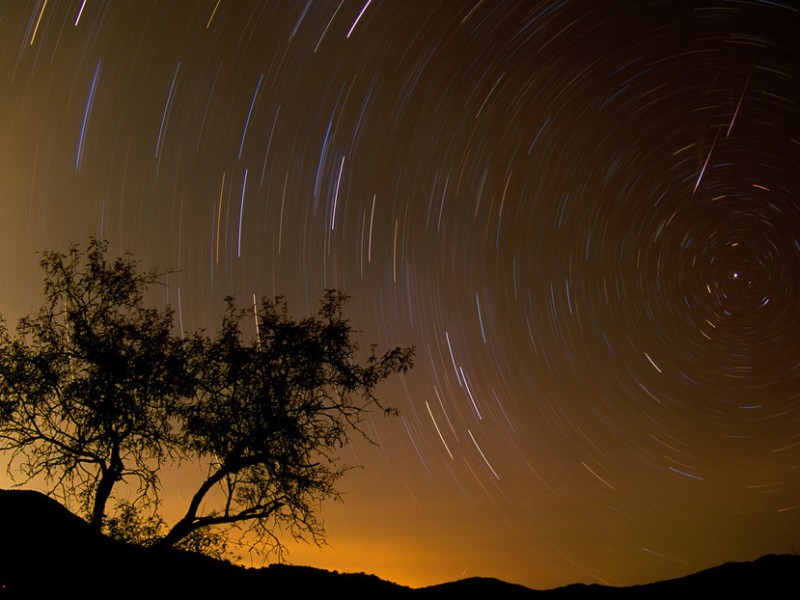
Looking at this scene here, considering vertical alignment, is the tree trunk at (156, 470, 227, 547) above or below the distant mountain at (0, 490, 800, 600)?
above

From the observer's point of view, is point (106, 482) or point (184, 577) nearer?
point (184, 577)

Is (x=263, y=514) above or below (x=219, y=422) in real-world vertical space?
below

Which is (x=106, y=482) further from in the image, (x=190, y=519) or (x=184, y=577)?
(x=184, y=577)

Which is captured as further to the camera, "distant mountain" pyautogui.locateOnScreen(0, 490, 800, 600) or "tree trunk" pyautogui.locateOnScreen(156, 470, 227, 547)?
"tree trunk" pyautogui.locateOnScreen(156, 470, 227, 547)

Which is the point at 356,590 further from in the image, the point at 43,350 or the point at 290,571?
the point at 43,350

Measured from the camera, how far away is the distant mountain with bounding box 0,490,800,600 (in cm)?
756

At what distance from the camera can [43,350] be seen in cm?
1214

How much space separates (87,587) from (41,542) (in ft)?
3.79

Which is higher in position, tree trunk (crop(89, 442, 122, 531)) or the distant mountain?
tree trunk (crop(89, 442, 122, 531))

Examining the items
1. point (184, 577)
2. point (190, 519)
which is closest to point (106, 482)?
point (190, 519)

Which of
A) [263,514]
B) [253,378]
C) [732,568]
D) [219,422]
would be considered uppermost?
[253,378]

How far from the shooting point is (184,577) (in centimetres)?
834

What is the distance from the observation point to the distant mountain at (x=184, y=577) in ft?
24.8

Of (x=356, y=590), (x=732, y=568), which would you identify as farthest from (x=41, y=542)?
(x=732, y=568)
